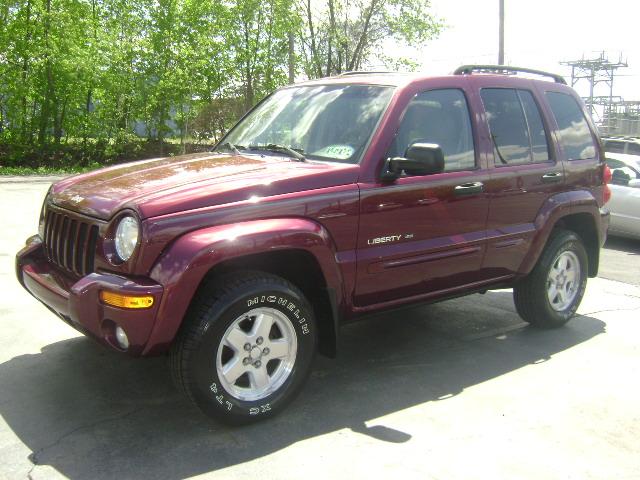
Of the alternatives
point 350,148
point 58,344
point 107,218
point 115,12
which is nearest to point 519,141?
point 350,148

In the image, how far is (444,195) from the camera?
14.5ft

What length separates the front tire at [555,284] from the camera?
537 cm

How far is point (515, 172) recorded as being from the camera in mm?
4887

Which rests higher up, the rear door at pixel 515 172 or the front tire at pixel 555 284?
the rear door at pixel 515 172

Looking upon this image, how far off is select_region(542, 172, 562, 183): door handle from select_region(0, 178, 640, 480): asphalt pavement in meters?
1.25

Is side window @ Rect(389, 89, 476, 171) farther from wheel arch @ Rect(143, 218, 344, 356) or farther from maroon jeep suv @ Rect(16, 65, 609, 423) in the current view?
wheel arch @ Rect(143, 218, 344, 356)

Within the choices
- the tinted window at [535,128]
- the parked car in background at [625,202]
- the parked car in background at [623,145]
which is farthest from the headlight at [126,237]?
the parked car in background at [623,145]

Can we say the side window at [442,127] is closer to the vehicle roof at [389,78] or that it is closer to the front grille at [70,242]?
the vehicle roof at [389,78]

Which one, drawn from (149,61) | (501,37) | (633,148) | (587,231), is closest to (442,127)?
(587,231)

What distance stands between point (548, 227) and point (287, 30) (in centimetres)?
2206

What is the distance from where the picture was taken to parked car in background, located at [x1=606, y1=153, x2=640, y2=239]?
10.4 meters

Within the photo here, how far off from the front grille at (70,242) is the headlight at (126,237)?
0.69 ft

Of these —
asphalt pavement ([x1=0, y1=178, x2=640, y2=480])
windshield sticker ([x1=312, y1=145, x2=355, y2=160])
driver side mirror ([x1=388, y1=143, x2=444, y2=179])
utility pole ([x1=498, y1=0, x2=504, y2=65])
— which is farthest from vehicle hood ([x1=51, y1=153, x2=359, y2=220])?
utility pole ([x1=498, y1=0, x2=504, y2=65])

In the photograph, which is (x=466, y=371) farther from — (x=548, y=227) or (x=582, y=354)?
(x=548, y=227)
